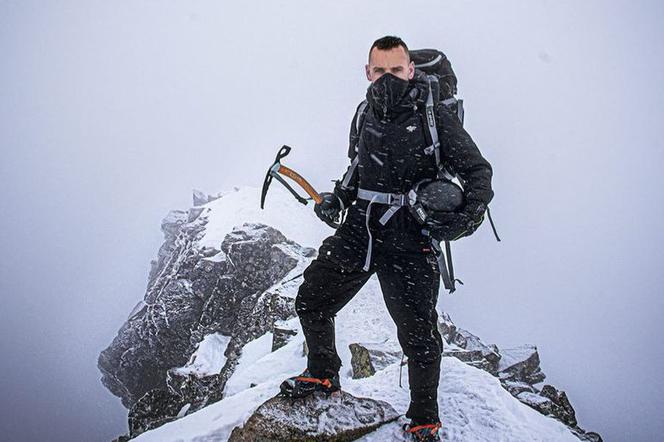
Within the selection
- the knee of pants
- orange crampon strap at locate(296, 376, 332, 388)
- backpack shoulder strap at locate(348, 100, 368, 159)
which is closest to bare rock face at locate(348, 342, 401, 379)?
orange crampon strap at locate(296, 376, 332, 388)

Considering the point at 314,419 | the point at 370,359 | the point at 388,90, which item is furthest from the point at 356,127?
the point at 370,359

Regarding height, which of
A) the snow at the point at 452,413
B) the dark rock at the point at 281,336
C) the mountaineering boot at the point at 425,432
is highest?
the mountaineering boot at the point at 425,432

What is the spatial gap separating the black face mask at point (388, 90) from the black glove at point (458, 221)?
127 cm

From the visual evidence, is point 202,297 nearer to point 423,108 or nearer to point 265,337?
point 265,337

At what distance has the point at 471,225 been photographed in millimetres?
3516

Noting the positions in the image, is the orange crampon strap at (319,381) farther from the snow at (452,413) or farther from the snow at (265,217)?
the snow at (265,217)

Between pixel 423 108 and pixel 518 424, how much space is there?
13.6ft

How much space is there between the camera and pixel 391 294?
3979 millimetres

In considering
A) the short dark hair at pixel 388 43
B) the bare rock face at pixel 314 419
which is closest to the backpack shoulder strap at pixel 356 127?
the short dark hair at pixel 388 43

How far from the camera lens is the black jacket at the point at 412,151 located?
139 inches

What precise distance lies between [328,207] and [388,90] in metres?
1.48

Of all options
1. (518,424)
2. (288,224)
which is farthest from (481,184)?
(288,224)

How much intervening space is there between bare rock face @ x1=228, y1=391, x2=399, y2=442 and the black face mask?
3.48 meters

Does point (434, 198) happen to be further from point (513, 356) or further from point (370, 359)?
point (513, 356)
